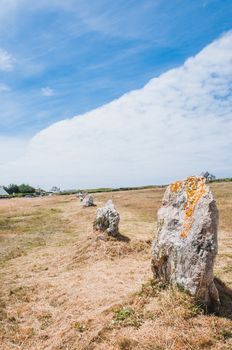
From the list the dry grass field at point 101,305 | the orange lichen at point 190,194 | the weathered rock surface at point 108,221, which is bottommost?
the dry grass field at point 101,305

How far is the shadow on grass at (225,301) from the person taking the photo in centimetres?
851

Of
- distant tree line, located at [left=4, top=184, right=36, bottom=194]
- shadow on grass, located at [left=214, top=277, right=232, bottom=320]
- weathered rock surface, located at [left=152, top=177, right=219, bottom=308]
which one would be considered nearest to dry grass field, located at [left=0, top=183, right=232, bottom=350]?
shadow on grass, located at [left=214, top=277, right=232, bottom=320]

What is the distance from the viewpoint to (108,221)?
59.3 ft

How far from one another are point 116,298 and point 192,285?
99.5 inches

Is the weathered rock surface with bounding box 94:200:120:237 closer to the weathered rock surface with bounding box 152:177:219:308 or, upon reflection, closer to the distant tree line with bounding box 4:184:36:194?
the weathered rock surface with bounding box 152:177:219:308

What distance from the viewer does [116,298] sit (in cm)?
1006

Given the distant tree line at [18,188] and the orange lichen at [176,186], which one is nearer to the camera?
the orange lichen at [176,186]

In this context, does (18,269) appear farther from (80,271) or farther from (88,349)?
(88,349)

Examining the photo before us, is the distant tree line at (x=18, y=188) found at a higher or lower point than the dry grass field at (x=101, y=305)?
higher

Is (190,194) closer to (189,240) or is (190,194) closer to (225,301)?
(189,240)

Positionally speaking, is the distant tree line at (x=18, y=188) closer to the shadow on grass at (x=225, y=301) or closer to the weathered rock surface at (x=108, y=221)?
the weathered rock surface at (x=108, y=221)

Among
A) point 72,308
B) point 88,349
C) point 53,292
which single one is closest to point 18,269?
point 53,292

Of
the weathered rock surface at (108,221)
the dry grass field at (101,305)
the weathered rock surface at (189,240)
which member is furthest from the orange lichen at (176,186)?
the weathered rock surface at (108,221)

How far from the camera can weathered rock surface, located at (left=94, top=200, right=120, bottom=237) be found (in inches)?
697
